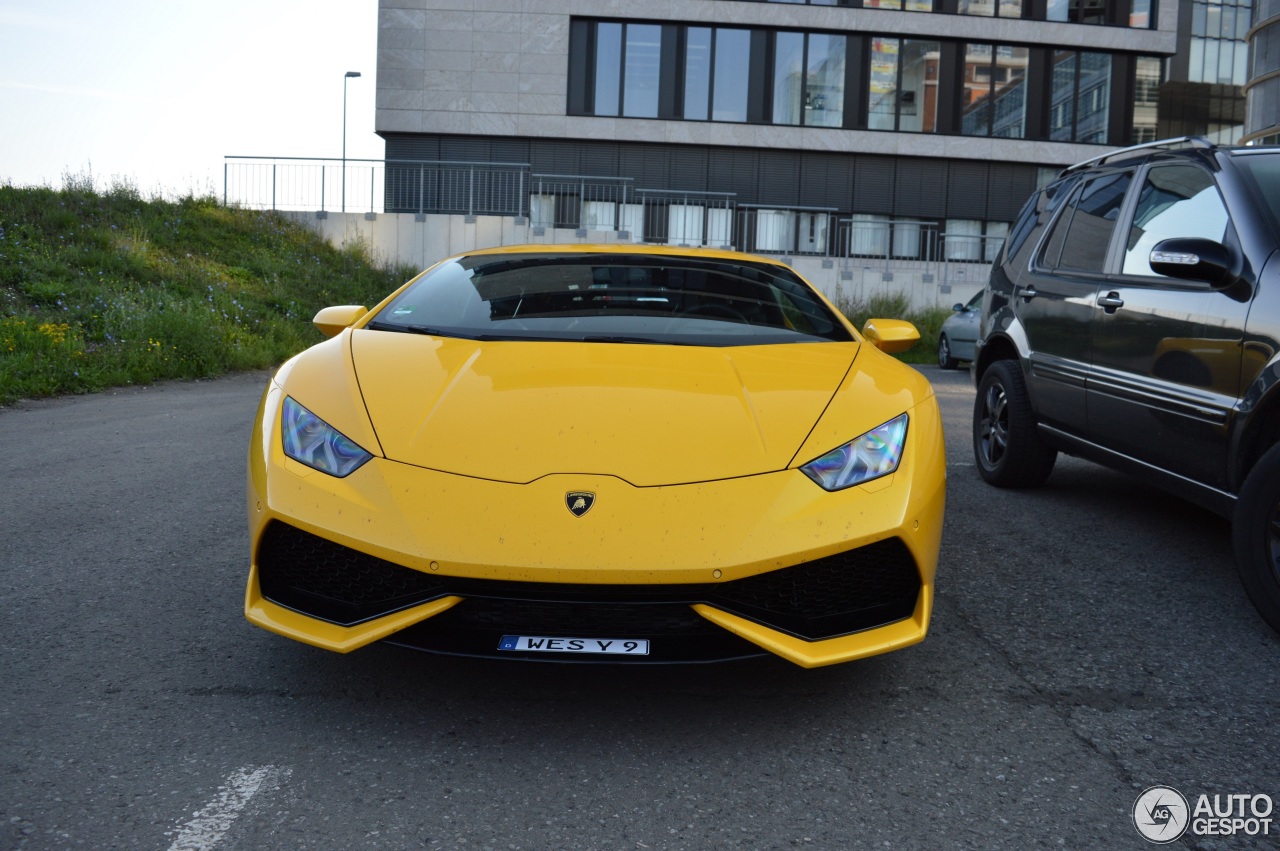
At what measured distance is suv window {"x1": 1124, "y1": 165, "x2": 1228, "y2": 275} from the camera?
4.28 m

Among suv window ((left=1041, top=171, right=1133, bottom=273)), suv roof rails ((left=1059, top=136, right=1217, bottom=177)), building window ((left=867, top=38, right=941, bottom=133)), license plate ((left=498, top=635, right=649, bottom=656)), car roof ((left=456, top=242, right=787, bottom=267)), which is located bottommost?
license plate ((left=498, top=635, right=649, bottom=656))

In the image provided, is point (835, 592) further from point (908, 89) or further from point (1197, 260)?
point (908, 89)

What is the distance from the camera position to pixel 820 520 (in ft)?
8.96

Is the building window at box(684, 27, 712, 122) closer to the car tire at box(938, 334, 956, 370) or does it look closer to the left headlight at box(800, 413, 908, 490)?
the car tire at box(938, 334, 956, 370)

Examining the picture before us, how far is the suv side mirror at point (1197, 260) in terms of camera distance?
3920mm

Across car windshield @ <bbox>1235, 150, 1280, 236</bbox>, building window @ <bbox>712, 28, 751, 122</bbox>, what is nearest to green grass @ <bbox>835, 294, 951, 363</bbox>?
building window @ <bbox>712, 28, 751, 122</bbox>

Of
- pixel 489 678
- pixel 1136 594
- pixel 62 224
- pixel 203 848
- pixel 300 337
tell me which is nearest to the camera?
pixel 203 848

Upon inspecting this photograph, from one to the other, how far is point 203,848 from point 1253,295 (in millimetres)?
3562

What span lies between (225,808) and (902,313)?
67.2 feet

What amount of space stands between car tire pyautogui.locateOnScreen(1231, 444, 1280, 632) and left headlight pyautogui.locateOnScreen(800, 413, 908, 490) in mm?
1326

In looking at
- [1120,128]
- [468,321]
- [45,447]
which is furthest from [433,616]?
[1120,128]

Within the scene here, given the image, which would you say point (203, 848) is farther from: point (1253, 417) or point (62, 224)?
point (62, 224)

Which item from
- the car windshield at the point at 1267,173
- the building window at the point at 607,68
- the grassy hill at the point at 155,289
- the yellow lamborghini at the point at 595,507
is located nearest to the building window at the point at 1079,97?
the grassy hill at the point at 155,289

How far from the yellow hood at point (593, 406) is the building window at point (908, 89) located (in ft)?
90.2
